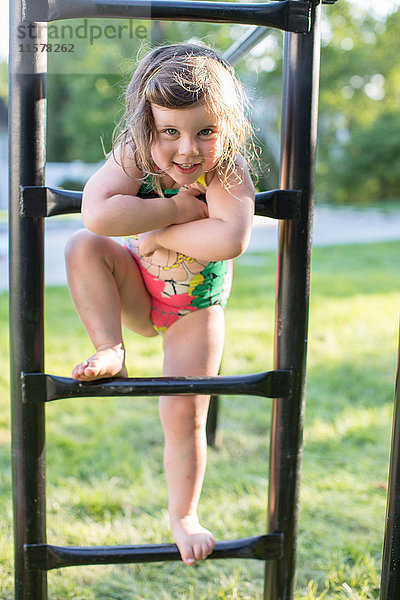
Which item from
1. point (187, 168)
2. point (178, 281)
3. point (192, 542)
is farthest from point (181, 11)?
point (192, 542)

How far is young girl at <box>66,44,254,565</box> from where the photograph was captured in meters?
1.16

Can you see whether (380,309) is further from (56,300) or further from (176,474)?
(176,474)

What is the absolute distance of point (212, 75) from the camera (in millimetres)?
1162

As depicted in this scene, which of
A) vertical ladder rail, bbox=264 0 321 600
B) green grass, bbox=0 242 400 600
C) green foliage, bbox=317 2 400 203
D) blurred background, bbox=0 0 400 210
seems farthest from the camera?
green foliage, bbox=317 2 400 203

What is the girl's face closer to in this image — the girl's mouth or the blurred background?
the girl's mouth

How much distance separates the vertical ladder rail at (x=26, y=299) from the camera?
1.16 meters

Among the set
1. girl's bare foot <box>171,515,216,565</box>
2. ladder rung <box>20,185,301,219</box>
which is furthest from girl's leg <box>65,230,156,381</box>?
girl's bare foot <box>171,515,216,565</box>

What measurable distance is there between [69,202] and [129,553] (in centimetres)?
69

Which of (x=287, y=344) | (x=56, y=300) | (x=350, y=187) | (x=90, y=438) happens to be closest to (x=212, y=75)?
(x=287, y=344)

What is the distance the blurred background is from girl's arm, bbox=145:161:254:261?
11.7 metres

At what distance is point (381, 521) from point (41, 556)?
43.9 inches

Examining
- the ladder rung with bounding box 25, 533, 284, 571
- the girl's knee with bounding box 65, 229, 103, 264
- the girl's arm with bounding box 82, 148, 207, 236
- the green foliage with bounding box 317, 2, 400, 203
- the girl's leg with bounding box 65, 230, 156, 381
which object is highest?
the green foliage with bounding box 317, 2, 400, 203

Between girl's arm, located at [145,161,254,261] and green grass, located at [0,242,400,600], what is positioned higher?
girl's arm, located at [145,161,254,261]

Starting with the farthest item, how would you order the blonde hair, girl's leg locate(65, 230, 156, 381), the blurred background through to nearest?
the blurred background
girl's leg locate(65, 230, 156, 381)
the blonde hair
